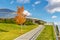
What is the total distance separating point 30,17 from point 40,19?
7021 mm

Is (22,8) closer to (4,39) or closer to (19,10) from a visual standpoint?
(19,10)

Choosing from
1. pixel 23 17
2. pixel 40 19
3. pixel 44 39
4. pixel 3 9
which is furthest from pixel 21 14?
pixel 3 9

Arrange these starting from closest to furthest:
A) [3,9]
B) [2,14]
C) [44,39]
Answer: [44,39] → [2,14] → [3,9]

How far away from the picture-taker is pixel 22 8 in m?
36.2

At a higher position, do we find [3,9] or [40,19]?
[3,9]

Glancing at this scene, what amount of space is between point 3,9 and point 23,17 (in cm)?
6282

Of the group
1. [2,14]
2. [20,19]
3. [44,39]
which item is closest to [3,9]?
[2,14]

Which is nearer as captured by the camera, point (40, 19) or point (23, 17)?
point (23, 17)

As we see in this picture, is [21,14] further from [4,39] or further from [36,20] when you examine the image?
[36,20]

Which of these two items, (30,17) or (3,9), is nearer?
(30,17)

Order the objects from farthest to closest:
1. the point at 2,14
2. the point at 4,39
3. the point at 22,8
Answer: the point at 2,14 < the point at 22,8 < the point at 4,39

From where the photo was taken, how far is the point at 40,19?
91.4 metres

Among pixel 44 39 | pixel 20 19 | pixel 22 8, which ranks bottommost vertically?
pixel 44 39

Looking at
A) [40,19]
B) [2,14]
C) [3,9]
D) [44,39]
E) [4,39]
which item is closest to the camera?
[4,39]
